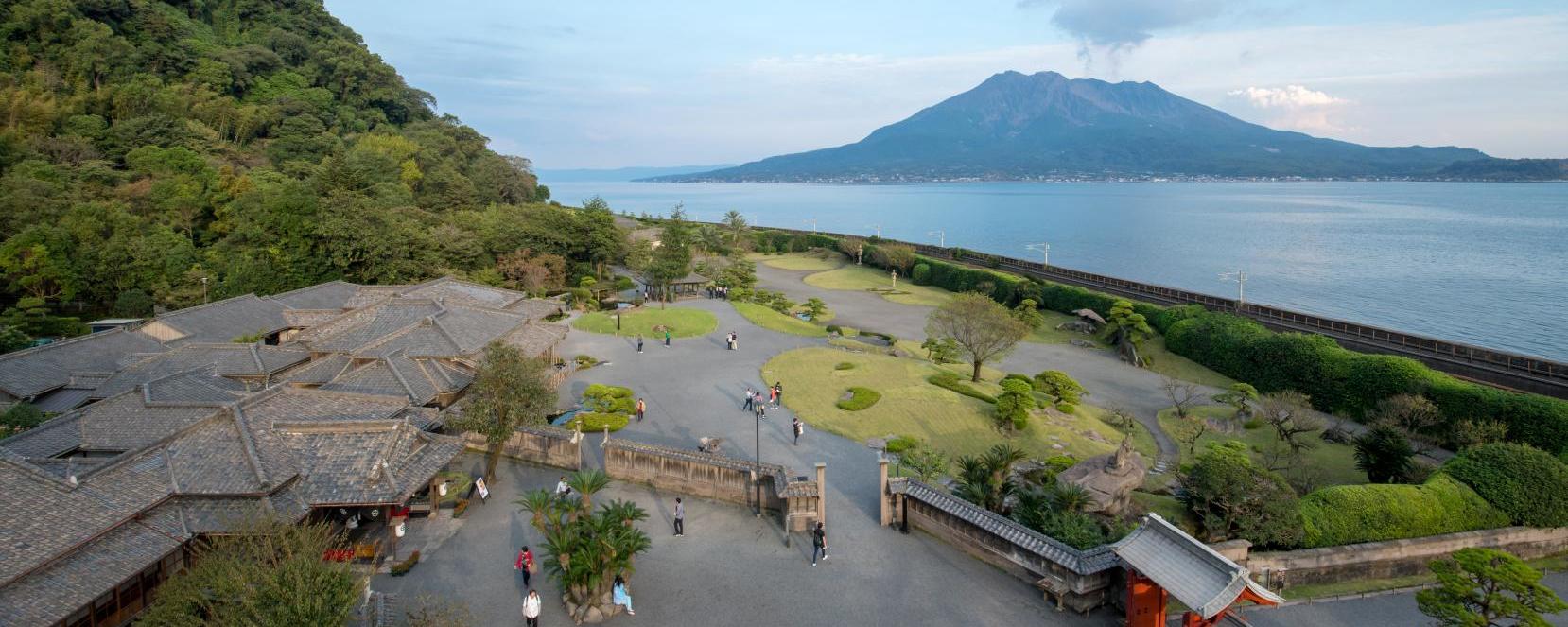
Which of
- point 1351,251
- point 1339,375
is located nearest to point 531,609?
point 1339,375

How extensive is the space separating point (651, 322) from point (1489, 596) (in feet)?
131

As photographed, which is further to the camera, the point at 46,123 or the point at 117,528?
the point at 46,123

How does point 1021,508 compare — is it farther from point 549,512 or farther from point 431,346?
point 431,346

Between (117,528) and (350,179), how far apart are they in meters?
44.1

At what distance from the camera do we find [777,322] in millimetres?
48781

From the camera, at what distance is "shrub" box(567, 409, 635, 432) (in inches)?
1082

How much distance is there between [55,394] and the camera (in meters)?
27.2

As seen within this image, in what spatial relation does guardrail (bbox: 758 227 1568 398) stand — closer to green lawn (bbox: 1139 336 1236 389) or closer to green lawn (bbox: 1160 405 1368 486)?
green lawn (bbox: 1139 336 1236 389)

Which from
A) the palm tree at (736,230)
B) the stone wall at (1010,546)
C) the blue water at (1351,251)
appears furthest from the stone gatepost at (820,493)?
the palm tree at (736,230)

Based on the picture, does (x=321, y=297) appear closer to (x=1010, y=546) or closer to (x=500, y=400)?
(x=500, y=400)

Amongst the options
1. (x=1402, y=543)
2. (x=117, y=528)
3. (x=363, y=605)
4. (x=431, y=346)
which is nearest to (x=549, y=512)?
(x=363, y=605)

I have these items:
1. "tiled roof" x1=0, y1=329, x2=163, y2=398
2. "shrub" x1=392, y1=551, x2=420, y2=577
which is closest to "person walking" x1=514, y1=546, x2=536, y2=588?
"shrub" x1=392, y1=551, x2=420, y2=577

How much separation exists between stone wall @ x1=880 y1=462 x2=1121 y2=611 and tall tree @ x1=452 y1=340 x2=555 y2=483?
36.8 feet

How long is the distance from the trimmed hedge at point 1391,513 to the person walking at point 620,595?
16669 millimetres
